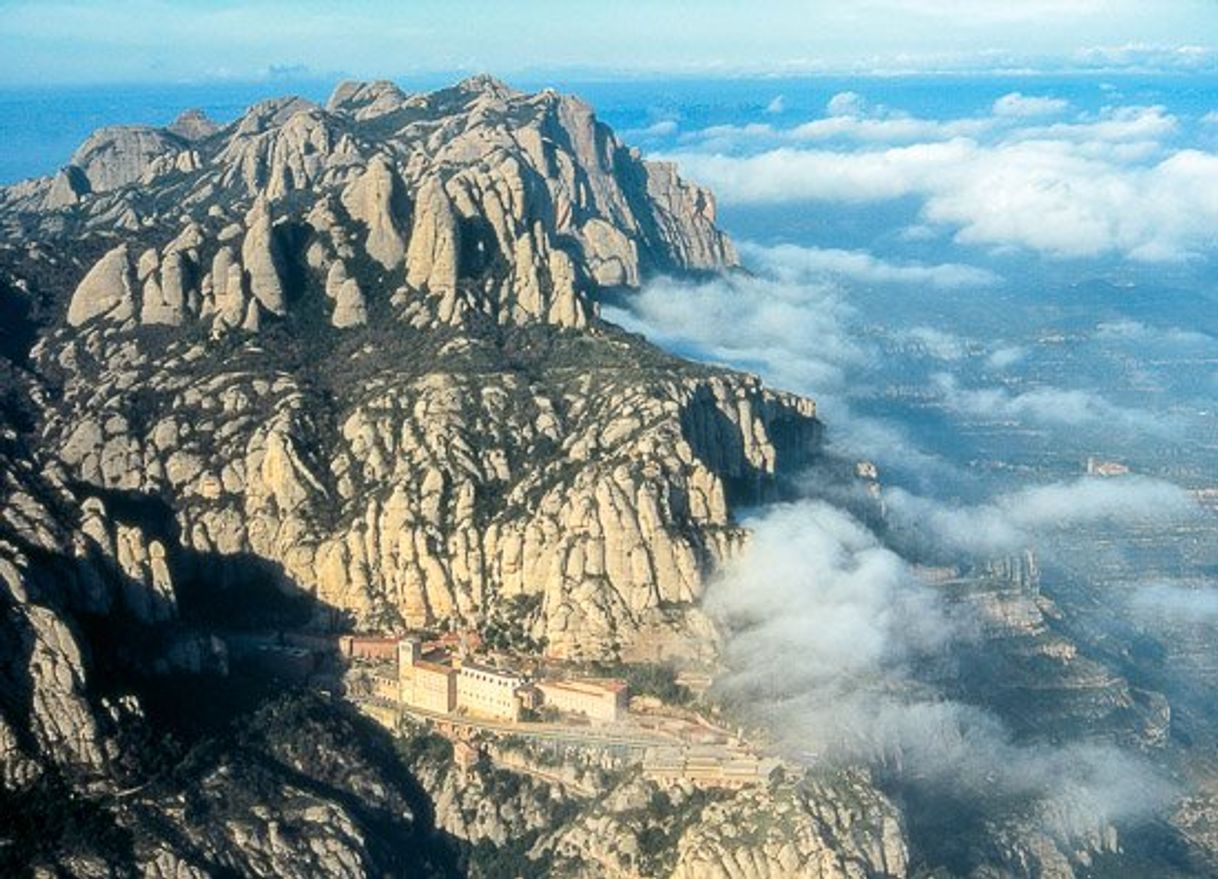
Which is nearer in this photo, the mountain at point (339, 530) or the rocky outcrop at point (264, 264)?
the mountain at point (339, 530)

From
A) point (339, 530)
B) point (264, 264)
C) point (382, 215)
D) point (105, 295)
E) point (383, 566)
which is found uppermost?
point (382, 215)

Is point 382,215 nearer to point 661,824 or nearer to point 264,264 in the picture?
point 264,264

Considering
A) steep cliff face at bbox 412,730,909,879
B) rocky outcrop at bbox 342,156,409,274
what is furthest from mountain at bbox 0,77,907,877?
rocky outcrop at bbox 342,156,409,274

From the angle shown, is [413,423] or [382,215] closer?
[413,423]

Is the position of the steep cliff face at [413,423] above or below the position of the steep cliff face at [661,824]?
above

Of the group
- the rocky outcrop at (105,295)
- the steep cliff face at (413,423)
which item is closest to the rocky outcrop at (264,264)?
the steep cliff face at (413,423)

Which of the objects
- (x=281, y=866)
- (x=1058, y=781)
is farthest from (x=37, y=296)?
(x=1058, y=781)

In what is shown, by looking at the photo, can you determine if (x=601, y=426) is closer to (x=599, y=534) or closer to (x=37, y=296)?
(x=599, y=534)

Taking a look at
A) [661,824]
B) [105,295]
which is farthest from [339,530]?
[105,295]

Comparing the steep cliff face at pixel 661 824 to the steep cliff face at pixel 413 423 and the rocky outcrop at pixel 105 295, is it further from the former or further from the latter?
the rocky outcrop at pixel 105 295
